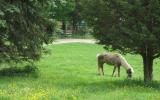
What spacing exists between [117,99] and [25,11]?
738 centimetres

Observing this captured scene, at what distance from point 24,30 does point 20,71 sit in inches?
70.4

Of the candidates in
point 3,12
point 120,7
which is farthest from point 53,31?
point 120,7

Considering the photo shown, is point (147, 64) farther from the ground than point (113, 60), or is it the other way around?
point (147, 64)

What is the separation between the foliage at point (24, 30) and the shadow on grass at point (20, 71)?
0.44m

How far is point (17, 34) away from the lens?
18641 millimetres

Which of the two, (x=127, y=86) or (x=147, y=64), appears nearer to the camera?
(x=127, y=86)

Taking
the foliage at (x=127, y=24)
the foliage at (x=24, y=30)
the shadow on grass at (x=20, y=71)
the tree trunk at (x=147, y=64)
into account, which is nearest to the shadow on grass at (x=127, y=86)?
the tree trunk at (x=147, y=64)

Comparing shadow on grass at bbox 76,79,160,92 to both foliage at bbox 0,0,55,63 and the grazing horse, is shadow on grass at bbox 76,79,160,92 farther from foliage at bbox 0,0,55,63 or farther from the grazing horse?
the grazing horse

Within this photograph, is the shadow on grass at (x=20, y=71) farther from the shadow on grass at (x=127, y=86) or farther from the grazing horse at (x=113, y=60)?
the grazing horse at (x=113, y=60)

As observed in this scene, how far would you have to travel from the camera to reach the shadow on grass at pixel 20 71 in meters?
18.8

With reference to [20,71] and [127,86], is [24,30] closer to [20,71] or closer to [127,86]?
[20,71]

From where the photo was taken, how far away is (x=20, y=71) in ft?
64.0

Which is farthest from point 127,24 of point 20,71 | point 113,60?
point 113,60

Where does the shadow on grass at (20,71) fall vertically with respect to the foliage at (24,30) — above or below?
below
